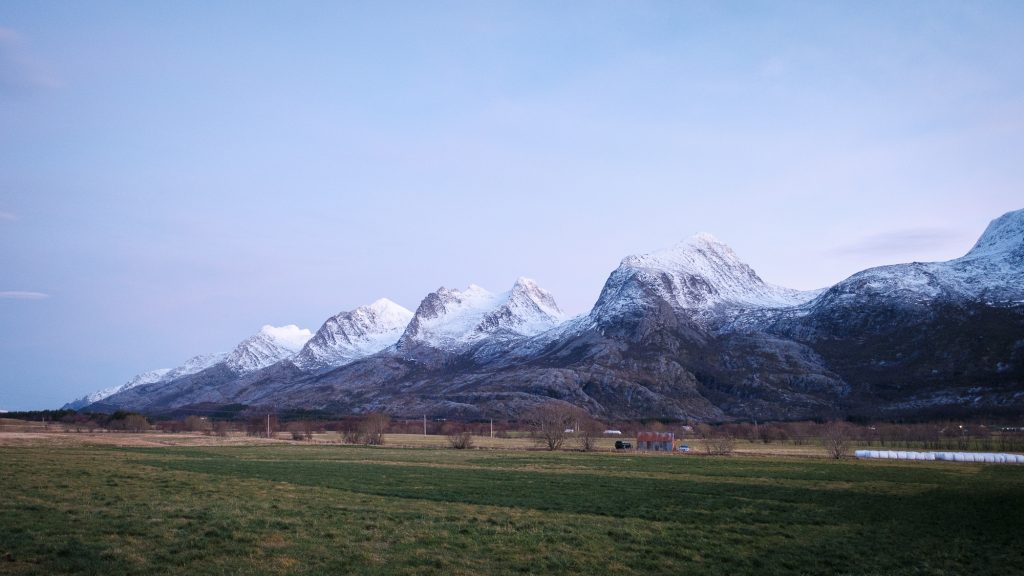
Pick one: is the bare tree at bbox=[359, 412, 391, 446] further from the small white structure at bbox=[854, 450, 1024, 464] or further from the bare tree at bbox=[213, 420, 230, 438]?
the small white structure at bbox=[854, 450, 1024, 464]

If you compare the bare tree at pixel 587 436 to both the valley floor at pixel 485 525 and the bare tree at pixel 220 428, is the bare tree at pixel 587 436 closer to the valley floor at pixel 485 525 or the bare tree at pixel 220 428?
the valley floor at pixel 485 525

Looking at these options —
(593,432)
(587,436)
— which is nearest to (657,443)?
(593,432)

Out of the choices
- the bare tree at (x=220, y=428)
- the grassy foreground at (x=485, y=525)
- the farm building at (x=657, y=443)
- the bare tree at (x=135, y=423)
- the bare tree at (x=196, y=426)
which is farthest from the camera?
the bare tree at (x=196, y=426)

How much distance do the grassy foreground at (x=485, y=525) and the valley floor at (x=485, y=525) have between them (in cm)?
10

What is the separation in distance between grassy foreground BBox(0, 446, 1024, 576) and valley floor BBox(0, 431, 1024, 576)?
0.33 feet

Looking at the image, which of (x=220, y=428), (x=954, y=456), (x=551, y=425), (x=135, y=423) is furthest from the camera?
(x=220, y=428)

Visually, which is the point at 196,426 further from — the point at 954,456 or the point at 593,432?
the point at 954,456

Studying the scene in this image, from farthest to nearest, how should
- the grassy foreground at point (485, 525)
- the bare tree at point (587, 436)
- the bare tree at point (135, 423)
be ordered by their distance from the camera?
the bare tree at point (135, 423), the bare tree at point (587, 436), the grassy foreground at point (485, 525)

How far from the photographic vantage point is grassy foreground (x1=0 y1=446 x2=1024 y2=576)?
70.0 feet

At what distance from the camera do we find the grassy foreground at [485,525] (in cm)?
2134

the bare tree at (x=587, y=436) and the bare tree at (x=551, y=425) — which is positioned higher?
the bare tree at (x=551, y=425)

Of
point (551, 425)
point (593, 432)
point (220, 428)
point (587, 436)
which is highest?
point (551, 425)

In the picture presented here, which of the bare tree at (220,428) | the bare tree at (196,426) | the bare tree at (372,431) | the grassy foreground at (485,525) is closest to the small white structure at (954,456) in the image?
the grassy foreground at (485,525)

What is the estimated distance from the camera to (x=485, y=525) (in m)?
28.5
